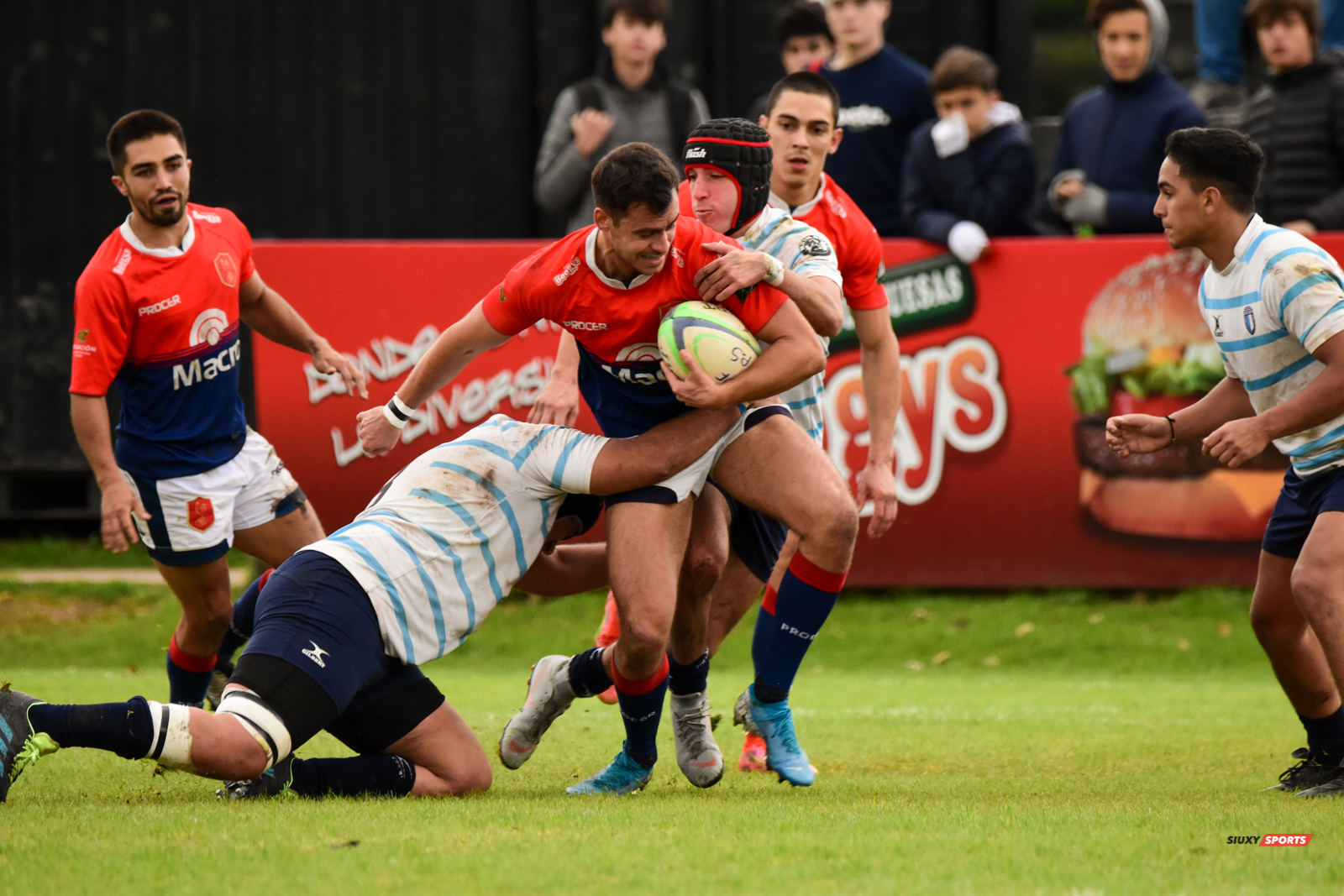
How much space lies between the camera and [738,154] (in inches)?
220

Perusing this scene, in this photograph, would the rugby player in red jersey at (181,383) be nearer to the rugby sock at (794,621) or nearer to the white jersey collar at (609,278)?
the white jersey collar at (609,278)

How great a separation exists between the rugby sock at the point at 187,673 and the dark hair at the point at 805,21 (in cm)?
639

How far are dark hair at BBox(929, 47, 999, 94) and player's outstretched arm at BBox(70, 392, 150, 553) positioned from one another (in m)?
6.01

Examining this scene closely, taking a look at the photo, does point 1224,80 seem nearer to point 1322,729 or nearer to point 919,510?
point 919,510

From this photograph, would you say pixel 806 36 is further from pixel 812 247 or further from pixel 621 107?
pixel 812 247

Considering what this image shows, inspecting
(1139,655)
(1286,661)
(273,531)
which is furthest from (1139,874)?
(1139,655)

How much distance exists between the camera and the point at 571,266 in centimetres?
512

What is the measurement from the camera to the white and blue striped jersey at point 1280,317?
5.01 metres

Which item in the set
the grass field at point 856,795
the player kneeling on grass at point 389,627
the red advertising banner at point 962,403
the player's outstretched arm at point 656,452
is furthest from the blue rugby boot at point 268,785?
the red advertising banner at point 962,403

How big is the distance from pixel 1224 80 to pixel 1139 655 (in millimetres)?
4570

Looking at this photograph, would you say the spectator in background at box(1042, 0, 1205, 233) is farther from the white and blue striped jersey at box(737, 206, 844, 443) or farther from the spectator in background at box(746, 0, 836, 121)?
the white and blue striped jersey at box(737, 206, 844, 443)

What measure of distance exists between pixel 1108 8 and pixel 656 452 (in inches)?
239

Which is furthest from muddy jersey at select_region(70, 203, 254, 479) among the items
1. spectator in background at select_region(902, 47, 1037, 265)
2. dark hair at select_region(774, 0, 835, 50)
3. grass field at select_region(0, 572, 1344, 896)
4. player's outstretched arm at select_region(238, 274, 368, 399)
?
dark hair at select_region(774, 0, 835, 50)

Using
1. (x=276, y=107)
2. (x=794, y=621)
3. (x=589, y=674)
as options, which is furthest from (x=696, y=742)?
→ (x=276, y=107)
